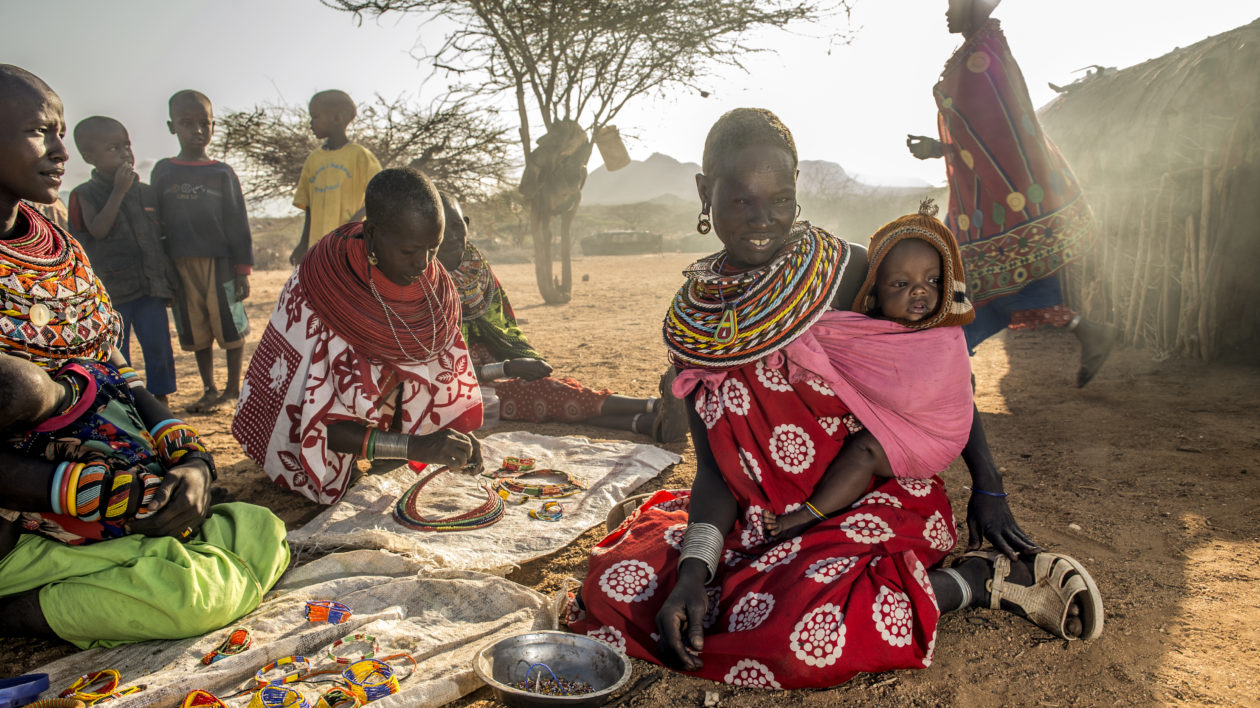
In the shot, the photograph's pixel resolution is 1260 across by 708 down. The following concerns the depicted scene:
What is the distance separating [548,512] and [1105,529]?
2.21m

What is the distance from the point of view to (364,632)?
2209 mm

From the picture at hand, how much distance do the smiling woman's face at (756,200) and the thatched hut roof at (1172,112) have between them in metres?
4.55

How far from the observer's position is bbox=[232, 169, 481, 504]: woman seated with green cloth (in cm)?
303

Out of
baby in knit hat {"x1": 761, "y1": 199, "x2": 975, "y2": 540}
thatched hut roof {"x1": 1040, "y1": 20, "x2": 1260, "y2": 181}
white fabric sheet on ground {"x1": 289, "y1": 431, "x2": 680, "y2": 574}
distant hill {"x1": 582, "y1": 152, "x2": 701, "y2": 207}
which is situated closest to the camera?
baby in knit hat {"x1": 761, "y1": 199, "x2": 975, "y2": 540}

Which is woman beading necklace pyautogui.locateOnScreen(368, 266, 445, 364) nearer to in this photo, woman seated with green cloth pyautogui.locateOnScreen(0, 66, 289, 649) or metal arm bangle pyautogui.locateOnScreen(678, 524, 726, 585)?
woman seated with green cloth pyautogui.locateOnScreen(0, 66, 289, 649)

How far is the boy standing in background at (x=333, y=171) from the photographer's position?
205 inches

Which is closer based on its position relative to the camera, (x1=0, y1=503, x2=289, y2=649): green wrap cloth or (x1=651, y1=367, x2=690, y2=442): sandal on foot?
(x1=0, y1=503, x2=289, y2=649): green wrap cloth

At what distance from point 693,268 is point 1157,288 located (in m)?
5.19

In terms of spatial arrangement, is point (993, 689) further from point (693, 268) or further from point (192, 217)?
point (192, 217)

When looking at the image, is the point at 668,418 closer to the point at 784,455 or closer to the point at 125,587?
the point at 784,455

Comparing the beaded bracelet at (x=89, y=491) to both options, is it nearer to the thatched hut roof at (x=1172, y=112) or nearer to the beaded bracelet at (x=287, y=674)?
the beaded bracelet at (x=287, y=674)

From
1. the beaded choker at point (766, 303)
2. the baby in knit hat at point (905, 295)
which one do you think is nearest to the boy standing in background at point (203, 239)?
the beaded choker at point (766, 303)

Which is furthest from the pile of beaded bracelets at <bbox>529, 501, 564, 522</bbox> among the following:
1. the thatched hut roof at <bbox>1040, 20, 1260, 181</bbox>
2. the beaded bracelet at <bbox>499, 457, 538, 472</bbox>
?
the thatched hut roof at <bbox>1040, 20, 1260, 181</bbox>

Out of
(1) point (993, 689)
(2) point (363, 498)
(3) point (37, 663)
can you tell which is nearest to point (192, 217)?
(2) point (363, 498)
